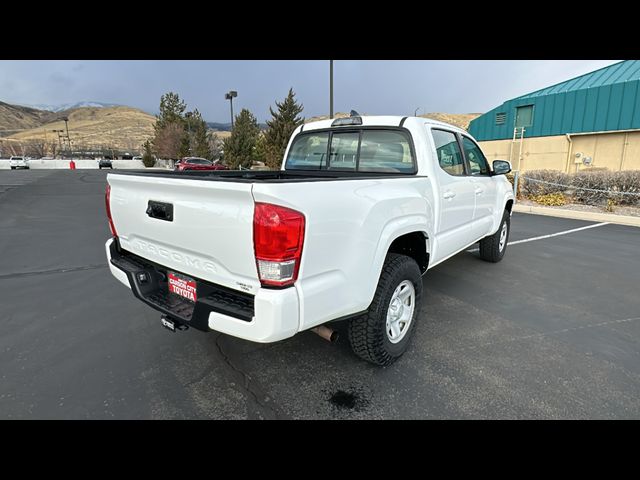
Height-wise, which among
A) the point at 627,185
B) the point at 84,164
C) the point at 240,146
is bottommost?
the point at 627,185

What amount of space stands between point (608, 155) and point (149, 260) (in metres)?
21.6

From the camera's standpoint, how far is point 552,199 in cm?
1230

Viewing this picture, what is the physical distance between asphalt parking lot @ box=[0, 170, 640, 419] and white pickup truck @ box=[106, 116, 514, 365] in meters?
0.39

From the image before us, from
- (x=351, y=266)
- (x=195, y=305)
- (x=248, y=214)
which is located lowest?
(x=195, y=305)

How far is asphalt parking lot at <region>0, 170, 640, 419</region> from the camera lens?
7.65 ft

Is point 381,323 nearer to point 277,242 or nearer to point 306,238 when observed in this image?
point 306,238

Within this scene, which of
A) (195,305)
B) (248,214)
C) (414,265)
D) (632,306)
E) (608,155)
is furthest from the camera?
(608,155)

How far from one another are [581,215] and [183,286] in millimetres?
11829

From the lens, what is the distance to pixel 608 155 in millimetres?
17281

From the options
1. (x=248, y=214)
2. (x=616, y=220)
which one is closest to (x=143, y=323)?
(x=248, y=214)

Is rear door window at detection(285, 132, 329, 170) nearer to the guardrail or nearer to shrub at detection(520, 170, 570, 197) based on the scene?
shrub at detection(520, 170, 570, 197)

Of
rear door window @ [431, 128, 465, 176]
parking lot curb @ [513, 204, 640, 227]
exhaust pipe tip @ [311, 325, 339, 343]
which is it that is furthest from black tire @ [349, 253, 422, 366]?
parking lot curb @ [513, 204, 640, 227]

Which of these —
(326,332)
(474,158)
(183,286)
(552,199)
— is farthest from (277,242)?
(552,199)
